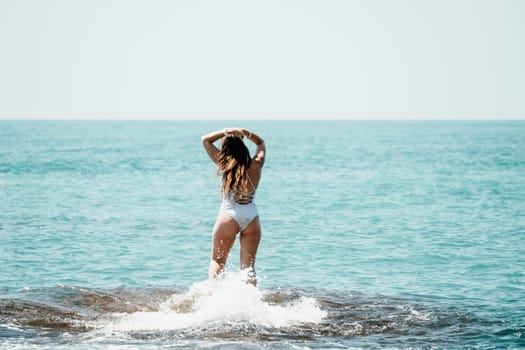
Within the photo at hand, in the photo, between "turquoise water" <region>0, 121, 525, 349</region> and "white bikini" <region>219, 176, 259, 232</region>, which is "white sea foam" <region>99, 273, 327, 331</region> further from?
"white bikini" <region>219, 176, 259, 232</region>

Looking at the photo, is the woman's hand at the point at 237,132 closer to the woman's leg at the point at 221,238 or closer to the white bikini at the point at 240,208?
the white bikini at the point at 240,208

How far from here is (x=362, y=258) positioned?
14672mm

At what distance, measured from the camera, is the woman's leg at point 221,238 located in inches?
330

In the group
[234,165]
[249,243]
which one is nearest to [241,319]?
[249,243]

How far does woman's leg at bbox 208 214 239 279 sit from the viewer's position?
8375 millimetres

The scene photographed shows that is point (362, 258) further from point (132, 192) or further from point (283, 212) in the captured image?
point (132, 192)

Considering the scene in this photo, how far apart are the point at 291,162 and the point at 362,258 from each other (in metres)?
34.3

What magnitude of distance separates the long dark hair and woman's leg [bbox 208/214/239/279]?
37cm

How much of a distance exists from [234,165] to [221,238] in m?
0.90

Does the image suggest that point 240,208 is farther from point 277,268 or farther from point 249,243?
point 277,268

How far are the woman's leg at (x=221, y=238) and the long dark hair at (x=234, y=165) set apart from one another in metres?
0.37

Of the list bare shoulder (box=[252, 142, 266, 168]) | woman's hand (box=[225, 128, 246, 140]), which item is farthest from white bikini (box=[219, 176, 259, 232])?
woman's hand (box=[225, 128, 246, 140])

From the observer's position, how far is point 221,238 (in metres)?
8.45

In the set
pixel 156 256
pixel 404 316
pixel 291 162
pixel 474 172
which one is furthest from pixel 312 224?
pixel 291 162
